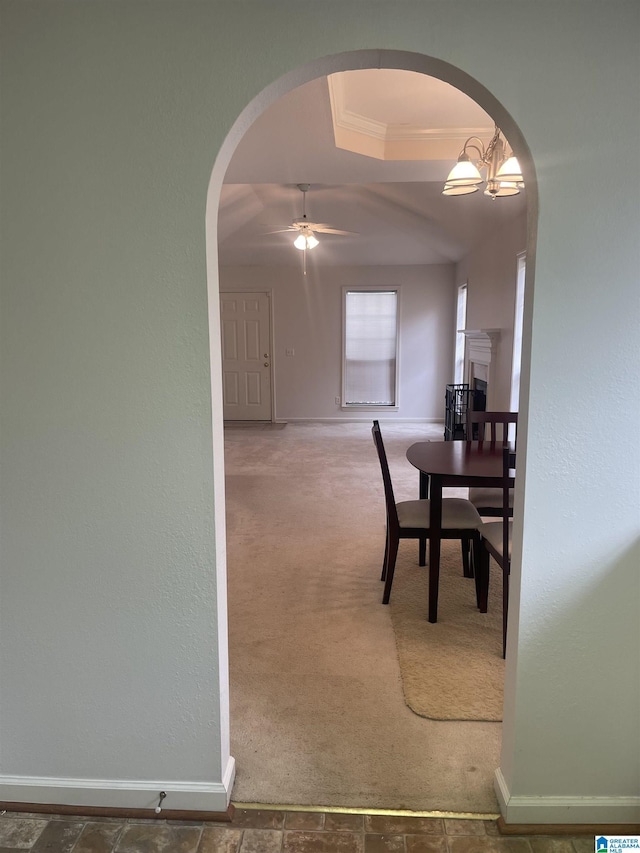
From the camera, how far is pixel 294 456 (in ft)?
20.4

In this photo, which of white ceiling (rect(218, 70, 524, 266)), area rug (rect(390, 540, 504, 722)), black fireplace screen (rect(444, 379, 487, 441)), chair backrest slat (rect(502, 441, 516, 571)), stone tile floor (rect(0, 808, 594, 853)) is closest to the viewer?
stone tile floor (rect(0, 808, 594, 853))

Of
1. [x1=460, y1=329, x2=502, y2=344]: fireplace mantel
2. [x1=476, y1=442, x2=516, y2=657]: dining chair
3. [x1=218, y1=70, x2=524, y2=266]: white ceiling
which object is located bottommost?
[x1=476, y1=442, x2=516, y2=657]: dining chair

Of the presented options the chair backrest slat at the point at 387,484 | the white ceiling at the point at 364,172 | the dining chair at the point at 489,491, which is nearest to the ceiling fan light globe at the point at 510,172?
the white ceiling at the point at 364,172

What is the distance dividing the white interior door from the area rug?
17.3 ft

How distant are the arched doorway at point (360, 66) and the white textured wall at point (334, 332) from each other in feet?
21.4

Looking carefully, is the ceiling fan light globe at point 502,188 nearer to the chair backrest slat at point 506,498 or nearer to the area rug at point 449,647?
the chair backrest slat at point 506,498

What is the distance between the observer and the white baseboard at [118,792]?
168 centimetres

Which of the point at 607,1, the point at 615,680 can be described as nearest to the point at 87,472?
the point at 615,680

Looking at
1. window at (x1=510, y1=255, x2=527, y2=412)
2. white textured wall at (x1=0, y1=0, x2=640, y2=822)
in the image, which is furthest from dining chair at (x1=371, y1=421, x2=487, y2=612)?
window at (x1=510, y1=255, x2=527, y2=412)

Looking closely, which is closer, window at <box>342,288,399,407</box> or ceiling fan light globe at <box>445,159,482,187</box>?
ceiling fan light globe at <box>445,159,482,187</box>

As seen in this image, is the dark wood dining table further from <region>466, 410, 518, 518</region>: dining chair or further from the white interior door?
the white interior door

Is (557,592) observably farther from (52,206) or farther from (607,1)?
(52,206)

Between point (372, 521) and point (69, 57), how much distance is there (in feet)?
10.8

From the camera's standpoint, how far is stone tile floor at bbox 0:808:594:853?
156cm
